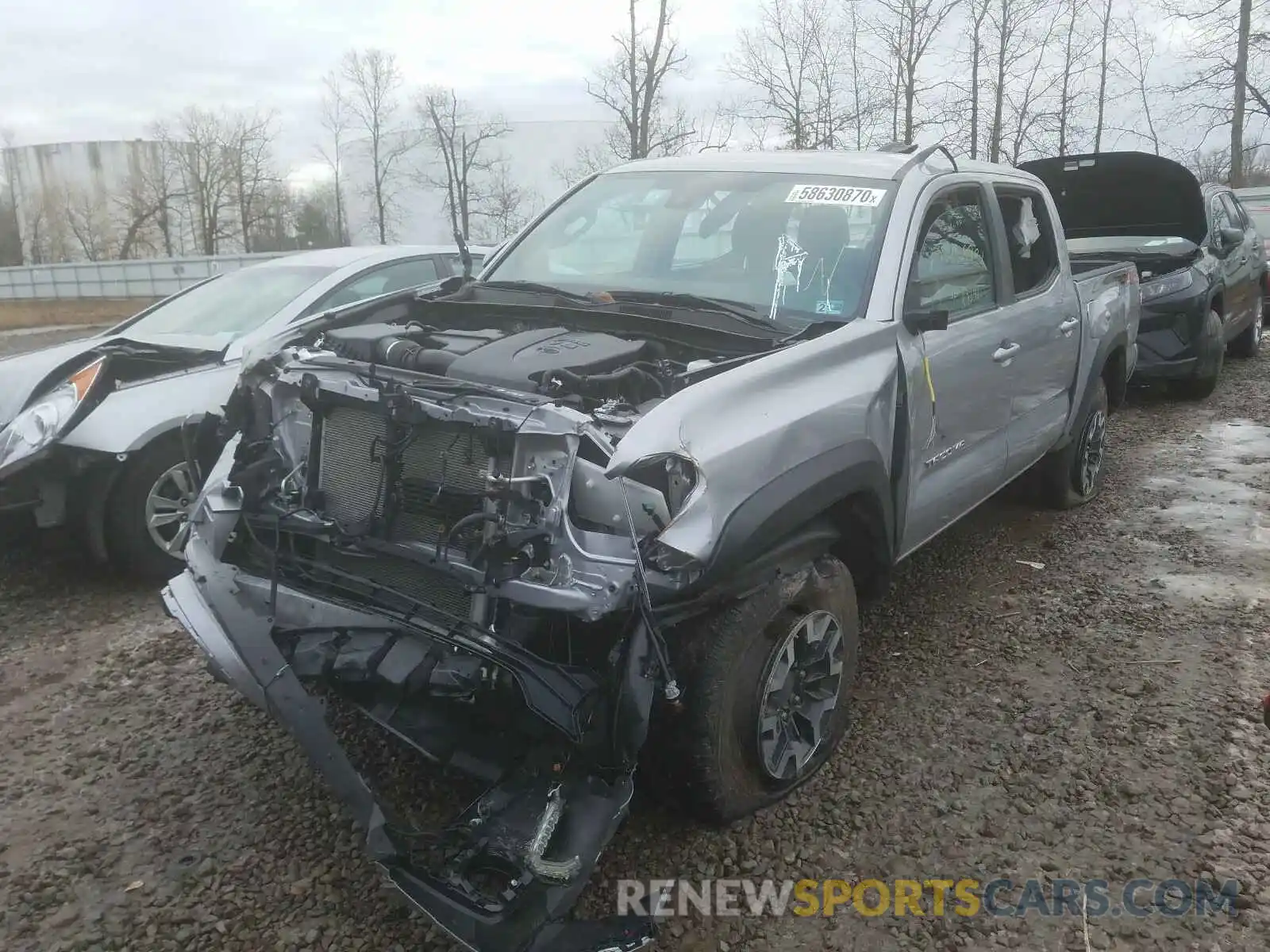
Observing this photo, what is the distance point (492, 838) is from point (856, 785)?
1318 millimetres

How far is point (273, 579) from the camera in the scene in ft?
9.31

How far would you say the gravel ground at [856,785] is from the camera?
2.53 m

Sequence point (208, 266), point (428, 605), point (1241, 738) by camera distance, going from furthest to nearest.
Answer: point (208, 266) → point (1241, 738) → point (428, 605)

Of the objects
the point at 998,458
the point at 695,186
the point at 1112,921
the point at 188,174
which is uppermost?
the point at 188,174

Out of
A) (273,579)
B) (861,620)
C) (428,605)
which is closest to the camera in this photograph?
(428,605)

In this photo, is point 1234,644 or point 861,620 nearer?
point 1234,644

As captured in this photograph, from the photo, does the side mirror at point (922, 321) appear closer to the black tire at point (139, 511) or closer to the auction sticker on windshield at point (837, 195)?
the auction sticker on windshield at point (837, 195)

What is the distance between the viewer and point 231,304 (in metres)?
5.66

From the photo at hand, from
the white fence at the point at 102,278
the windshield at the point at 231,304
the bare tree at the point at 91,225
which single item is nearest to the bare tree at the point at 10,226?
the bare tree at the point at 91,225

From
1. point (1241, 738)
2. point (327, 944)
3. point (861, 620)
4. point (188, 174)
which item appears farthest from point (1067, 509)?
point (188, 174)

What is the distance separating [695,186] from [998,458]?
5.78 ft

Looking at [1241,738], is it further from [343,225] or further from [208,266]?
[343,225]

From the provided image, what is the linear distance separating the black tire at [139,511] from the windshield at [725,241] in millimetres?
1819

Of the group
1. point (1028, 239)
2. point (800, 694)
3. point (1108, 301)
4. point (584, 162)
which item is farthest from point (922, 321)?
point (584, 162)
